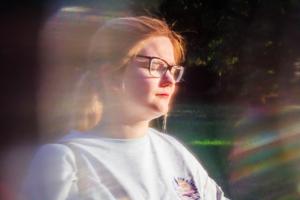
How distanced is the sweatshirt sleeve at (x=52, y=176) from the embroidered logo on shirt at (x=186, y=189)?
10.4 inches

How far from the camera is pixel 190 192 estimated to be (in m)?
1.38

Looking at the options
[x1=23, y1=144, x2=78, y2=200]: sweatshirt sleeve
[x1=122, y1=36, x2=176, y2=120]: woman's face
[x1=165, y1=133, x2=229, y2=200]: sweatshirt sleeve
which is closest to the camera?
[x1=23, y1=144, x2=78, y2=200]: sweatshirt sleeve

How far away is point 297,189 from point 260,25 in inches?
73.3

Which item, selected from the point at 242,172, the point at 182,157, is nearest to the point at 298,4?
the point at 242,172

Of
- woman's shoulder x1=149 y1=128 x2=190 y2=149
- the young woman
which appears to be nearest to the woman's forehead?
the young woman

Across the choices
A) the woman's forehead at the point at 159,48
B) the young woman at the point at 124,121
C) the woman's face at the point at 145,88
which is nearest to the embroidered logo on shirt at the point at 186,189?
the young woman at the point at 124,121

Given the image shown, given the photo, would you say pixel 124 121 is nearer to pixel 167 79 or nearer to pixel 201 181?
pixel 167 79

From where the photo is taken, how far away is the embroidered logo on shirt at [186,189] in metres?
1.37

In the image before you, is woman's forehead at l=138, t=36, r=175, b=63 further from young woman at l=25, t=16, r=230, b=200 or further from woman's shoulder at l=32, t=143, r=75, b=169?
woman's shoulder at l=32, t=143, r=75, b=169

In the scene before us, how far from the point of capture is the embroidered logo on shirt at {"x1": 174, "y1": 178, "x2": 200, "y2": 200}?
4.48 ft

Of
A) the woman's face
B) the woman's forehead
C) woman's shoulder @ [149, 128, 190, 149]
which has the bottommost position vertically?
woman's shoulder @ [149, 128, 190, 149]

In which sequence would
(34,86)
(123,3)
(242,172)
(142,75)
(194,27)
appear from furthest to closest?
1. (242,172)
2. (194,27)
3. (123,3)
4. (34,86)
5. (142,75)

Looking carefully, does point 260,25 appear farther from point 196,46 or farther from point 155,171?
point 155,171

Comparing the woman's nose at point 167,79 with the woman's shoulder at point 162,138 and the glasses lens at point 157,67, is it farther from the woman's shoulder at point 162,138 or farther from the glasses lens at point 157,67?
the woman's shoulder at point 162,138
